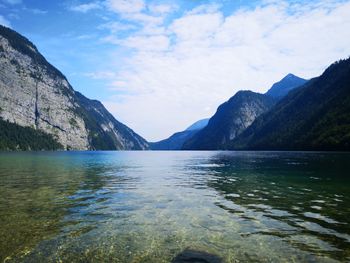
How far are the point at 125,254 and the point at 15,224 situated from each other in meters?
9.91

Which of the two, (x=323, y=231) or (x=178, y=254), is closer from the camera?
(x=178, y=254)

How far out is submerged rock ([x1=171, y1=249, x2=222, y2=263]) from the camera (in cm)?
1465

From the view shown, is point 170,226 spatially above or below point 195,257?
below

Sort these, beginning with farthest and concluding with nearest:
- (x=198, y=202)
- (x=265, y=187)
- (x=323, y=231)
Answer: (x=265, y=187), (x=198, y=202), (x=323, y=231)

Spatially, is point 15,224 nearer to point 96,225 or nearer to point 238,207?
→ point 96,225

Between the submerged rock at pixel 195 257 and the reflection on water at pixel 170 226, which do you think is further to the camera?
the reflection on water at pixel 170 226

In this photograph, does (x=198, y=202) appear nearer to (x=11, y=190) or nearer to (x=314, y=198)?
(x=314, y=198)

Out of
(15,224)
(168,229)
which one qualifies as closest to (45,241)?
(15,224)

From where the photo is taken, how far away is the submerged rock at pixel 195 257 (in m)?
14.7

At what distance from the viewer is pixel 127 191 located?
128 feet

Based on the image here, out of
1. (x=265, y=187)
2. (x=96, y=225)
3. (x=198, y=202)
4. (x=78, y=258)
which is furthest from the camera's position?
(x=265, y=187)

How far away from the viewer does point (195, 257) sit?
49.3 ft

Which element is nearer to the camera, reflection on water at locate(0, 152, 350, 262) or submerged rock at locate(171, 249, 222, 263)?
submerged rock at locate(171, 249, 222, 263)

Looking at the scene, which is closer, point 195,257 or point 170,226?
point 195,257
